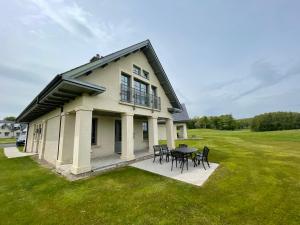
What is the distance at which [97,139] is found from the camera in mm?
9258

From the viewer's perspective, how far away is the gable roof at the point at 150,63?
19.9 ft

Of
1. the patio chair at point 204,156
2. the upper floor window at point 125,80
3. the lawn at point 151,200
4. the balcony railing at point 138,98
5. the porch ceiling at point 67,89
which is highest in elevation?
the upper floor window at point 125,80

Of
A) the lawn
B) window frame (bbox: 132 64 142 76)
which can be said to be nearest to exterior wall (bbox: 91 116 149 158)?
the lawn

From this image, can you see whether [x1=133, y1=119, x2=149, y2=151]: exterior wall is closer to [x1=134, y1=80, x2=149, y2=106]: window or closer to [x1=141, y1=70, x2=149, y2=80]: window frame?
[x1=134, y1=80, x2=149, y2=106]: window

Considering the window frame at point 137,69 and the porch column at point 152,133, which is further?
the porch column at point 152,133

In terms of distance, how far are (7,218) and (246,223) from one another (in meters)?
5.66

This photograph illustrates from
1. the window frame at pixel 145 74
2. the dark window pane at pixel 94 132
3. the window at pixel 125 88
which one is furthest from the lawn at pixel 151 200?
the window frame at pixel 145 74

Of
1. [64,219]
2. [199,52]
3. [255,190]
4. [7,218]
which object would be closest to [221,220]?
[255,190]

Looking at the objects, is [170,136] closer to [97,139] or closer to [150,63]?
[97,139]

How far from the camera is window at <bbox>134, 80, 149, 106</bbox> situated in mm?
9651

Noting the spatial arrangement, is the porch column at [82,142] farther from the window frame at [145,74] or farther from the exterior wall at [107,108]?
the window frame at [145,74]

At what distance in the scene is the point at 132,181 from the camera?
5492 mm

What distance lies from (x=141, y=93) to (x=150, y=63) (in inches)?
120

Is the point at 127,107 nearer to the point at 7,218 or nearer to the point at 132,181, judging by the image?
the point at 132,181
